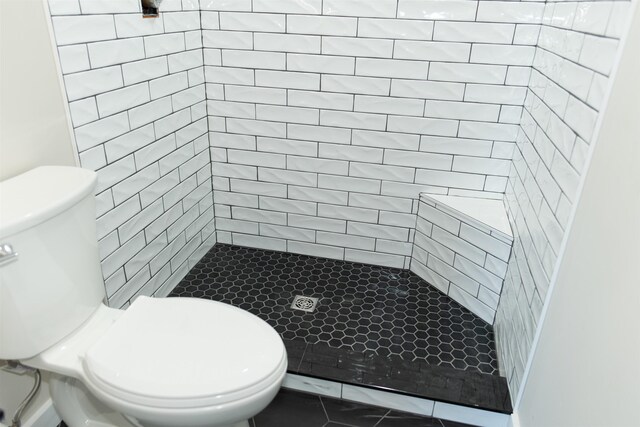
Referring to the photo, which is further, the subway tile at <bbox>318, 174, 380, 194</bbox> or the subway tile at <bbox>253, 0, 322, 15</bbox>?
the subway tile at <bbox>318, 174, 380, 194</bbox>

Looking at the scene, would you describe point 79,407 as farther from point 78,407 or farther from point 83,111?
point 83,111

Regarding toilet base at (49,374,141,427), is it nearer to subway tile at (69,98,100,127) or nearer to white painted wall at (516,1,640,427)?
subway tile at (69,98,100,127)

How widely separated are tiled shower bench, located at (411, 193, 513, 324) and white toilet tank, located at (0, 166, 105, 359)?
1.32 m

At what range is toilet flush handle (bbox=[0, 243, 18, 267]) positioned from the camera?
974 millimetres

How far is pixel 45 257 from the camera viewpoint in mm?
1089

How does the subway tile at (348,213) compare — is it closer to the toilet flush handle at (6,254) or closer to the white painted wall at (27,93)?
the white painted wall at (27,93)

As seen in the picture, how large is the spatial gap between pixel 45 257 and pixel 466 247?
4.77 feet

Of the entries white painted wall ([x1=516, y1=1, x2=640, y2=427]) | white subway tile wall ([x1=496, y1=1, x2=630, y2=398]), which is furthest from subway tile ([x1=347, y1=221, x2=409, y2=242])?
white painted wall ([x1=516, y1=1, x2=640, y2=427])

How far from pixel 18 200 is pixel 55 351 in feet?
1.27

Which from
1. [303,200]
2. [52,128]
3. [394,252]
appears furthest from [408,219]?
[52,128]

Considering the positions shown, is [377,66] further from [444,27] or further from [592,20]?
[592,20]

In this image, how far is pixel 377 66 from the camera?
1.91 m

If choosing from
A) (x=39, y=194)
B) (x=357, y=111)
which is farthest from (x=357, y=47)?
(x=39, y=194)

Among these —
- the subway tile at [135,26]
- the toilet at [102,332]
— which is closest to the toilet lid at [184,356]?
the toilet at [102,332]
